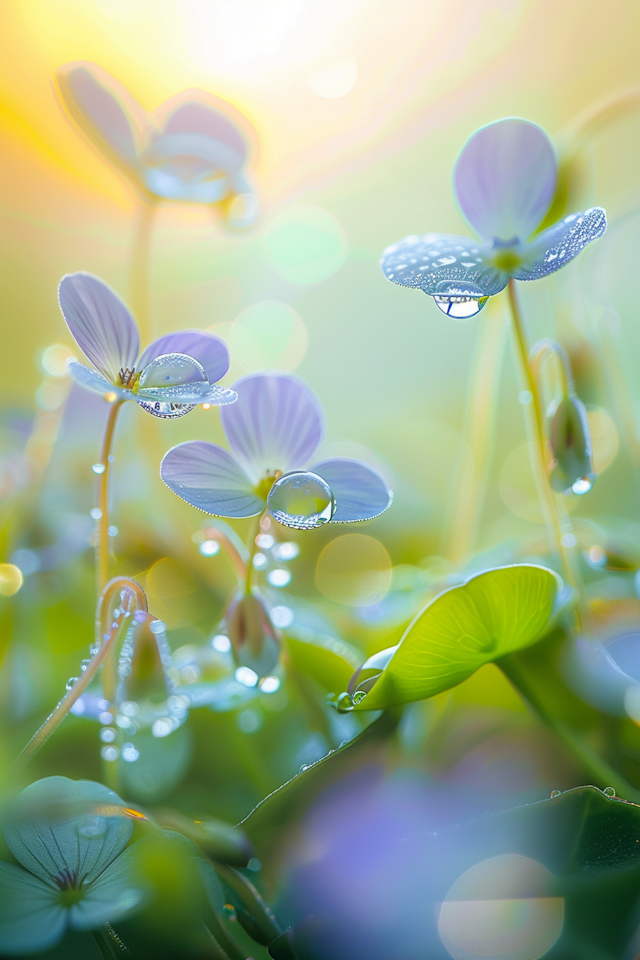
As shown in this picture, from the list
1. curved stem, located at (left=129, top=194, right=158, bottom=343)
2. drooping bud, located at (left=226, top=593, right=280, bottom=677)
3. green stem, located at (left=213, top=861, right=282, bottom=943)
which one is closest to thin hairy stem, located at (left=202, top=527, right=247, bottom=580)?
drooping bud, located at (left=226, top=593, right=280, bottom=677)

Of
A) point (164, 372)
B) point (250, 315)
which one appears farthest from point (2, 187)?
point (164, 372)

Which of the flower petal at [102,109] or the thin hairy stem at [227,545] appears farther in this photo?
the flower petal at [102,109]

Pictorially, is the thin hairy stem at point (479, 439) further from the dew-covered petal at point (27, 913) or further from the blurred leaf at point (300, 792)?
the dew-covered petal at point (27, 913)

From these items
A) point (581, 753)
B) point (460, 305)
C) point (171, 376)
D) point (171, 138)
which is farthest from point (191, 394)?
point (171, 138)

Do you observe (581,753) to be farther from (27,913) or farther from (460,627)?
(27,913)

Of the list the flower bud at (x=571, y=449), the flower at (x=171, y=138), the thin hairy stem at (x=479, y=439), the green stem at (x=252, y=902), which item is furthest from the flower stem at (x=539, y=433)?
the flower at (x=171, y=138)
